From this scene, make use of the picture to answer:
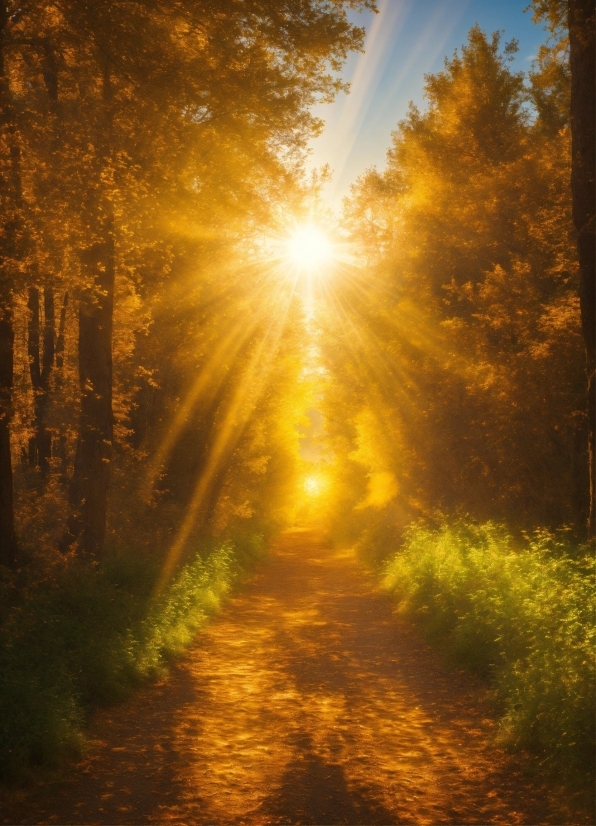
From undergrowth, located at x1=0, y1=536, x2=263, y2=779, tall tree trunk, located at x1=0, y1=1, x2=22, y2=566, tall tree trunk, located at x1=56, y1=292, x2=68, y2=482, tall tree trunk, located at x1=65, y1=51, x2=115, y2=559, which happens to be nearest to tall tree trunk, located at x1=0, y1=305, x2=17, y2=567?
tall tree trunk, located at x1=0, y1=1, x2=22, y2=566

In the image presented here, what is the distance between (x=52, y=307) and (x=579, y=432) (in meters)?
18.4

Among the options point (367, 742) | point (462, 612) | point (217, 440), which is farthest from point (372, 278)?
point (367, 742)

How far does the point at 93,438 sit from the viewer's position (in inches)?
551

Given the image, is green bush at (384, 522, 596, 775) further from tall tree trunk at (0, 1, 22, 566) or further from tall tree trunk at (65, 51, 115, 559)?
tall tree trunk at (0, 1, 22, 566)

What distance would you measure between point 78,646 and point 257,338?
16.2 meters

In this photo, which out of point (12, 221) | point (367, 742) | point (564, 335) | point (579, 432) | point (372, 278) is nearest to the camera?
point (367, 742)

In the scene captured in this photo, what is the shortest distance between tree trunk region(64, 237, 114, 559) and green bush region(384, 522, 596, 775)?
6.81 m

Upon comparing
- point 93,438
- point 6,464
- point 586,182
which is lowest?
point 6,464

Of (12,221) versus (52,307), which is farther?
(52,307)

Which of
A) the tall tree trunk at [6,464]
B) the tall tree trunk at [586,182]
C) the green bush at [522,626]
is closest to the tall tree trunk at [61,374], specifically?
the tall tree trunk at [6,464]

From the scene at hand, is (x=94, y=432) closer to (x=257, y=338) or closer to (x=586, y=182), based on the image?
(x=586, y=182)

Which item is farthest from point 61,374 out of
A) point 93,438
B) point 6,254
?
point 6,254

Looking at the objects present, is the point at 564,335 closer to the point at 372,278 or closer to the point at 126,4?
the point at 126,4

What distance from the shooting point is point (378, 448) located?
2670 cm
